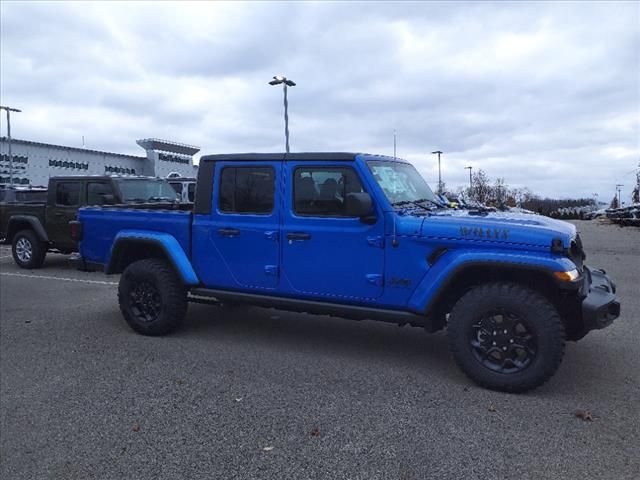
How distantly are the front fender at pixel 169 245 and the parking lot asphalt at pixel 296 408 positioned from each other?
0.73m

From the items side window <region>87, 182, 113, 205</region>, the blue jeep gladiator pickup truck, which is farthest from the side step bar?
side window <region>87, 182, 113, 205</region>

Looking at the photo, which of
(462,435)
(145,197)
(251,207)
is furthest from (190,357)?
(145,197)

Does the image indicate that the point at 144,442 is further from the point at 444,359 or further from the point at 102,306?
the point at 102,306

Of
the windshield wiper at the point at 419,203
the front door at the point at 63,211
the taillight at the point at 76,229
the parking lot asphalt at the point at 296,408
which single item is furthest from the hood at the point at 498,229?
the front door at the point at 63,211

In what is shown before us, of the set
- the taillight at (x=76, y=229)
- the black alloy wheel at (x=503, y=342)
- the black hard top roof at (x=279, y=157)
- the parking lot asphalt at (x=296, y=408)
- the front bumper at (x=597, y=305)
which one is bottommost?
the parking lot asphalt at (x=296, y=408)

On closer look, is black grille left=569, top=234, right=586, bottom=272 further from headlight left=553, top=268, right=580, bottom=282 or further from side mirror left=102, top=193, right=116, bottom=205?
side mirror left=102, top=193, right=116, bottom=205

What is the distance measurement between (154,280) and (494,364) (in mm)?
3561

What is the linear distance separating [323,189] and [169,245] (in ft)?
6.03

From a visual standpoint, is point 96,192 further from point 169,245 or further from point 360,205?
point 360,205

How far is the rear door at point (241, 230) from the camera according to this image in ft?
17.4

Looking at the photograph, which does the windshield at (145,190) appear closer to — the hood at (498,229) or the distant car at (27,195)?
the distant car at (27,195)

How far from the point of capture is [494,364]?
170 inches

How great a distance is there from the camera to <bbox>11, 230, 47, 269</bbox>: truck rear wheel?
1141 centimetres

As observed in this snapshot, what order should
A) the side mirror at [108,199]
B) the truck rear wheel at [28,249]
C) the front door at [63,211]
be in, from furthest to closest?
the truck rear wheel at [28,249], the front door at [63,211], the side mirror at [108,199]
